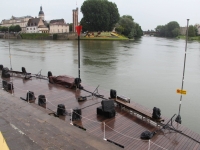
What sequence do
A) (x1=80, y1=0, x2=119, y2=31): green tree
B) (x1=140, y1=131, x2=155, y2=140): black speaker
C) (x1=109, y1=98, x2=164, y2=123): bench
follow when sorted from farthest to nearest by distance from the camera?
(x1=80, y1=0, x2=119, y2=31): green tree → (x1=109, y1=98, x2=164, y2=123): bench → (x1=140, y1=131, x2=155, y2=140): black speaker

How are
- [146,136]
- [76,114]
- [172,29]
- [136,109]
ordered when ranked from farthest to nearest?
[172,29] → [136,109] → [76,114] → [146,136]

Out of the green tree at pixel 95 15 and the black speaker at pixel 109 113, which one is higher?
the green tree at pixel 95 15

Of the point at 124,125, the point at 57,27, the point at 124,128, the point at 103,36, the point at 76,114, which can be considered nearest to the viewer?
the point at 124,128

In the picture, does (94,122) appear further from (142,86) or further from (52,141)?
(142,86)

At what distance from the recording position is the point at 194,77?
89.7 feet

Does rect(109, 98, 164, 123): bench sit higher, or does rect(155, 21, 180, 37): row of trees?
rect(155, 21, 180, 37): row of trees

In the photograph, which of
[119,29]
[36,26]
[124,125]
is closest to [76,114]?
[124,125]

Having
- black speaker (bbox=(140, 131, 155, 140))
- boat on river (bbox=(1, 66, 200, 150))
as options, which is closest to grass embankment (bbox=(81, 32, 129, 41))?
boat on river (bbox=(1, 66, 200, 150))

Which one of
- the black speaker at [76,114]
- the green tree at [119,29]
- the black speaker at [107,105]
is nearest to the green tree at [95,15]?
the green tree at [119,29]

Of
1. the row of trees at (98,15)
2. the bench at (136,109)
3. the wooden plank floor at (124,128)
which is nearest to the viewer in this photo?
the wooden plank floor at (124,128)

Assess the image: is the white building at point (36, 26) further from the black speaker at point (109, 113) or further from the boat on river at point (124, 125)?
the black speaker at point (109, 113)

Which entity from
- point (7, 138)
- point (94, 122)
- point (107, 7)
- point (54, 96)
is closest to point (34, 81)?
point (54, 96)

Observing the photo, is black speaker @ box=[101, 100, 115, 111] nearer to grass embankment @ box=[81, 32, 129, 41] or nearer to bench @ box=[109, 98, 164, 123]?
bench @ box=[109, 98, 164, 123]

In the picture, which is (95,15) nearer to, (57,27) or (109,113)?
(57,27)
